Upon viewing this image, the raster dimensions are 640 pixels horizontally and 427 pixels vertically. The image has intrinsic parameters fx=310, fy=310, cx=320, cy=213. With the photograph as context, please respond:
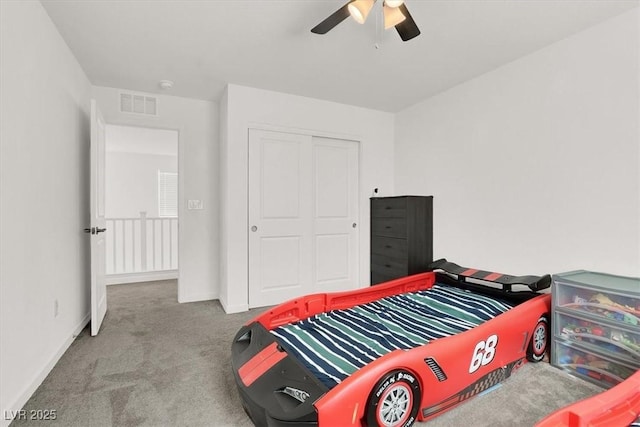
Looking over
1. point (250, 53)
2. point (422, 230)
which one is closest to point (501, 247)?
point (422, 230)

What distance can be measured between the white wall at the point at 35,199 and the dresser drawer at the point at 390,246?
3.07 meters

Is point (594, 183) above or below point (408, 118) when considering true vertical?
below

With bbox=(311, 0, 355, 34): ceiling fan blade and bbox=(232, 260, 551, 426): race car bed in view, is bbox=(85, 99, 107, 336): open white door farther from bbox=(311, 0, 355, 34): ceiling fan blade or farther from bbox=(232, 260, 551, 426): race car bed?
bbox=(311, 0, 355, 34): ceiling fan blade

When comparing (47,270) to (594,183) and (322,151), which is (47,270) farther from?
(594,183)

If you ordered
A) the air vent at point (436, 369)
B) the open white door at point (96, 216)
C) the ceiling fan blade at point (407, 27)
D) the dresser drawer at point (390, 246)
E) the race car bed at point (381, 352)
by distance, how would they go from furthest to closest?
the dresser drawer at point (390, 246) → the open white door at point (96, 216) → the ceiling fan blade at point (407, 27) → the air vent at point (436, 369) → the race car bed at point (381, 352)

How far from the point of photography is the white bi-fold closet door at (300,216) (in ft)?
11.1

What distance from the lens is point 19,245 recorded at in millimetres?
1685

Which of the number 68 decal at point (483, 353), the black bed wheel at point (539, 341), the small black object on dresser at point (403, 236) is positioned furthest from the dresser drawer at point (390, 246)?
the number 68 decal at point (483, 353)

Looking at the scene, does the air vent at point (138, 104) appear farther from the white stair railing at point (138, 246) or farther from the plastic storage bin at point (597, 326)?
the plastic storage bin at point (597, 326)

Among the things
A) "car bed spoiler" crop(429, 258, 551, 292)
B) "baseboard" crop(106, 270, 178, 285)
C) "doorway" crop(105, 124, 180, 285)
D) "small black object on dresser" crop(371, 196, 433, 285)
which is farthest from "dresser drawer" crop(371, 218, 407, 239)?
"baseboard" crop(106, 270, 178, 285)

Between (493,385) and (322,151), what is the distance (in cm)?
285

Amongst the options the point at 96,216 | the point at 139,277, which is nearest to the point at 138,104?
the point at 96,216

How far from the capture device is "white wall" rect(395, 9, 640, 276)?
2.12m

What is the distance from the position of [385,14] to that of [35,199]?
7.65 ft
